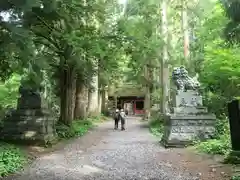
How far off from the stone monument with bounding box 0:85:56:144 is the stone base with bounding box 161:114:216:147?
195 inches

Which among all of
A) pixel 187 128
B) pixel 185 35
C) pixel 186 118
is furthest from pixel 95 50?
pixel 185 35

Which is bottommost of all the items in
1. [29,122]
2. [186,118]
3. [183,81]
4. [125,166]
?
[125,166]

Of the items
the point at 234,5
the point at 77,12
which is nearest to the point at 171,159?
the point at 77,12

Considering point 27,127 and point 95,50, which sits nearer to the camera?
point 27,127

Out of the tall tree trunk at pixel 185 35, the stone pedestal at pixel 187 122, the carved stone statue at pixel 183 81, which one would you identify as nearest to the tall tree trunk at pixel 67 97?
the carved stone statue at pixel 183 81

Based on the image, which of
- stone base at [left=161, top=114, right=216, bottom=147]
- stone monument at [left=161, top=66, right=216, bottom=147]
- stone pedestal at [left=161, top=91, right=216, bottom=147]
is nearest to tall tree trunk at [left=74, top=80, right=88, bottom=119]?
stone monument at [left=161, top=66, right=216, bottom=147]

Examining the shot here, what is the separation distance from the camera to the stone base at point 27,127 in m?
14.5

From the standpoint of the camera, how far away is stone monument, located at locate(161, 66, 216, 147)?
14344 mm

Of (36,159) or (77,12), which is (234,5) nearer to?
(77,12)

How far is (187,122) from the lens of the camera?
14.6m

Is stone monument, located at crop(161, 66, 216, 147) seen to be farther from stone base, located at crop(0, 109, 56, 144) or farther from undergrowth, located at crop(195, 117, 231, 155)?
stone base, located at crop(0, 109, 56, 144)

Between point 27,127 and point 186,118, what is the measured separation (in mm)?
6343

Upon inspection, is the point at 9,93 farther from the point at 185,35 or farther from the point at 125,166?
the point at 125,166

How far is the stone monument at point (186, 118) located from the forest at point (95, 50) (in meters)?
0.66
